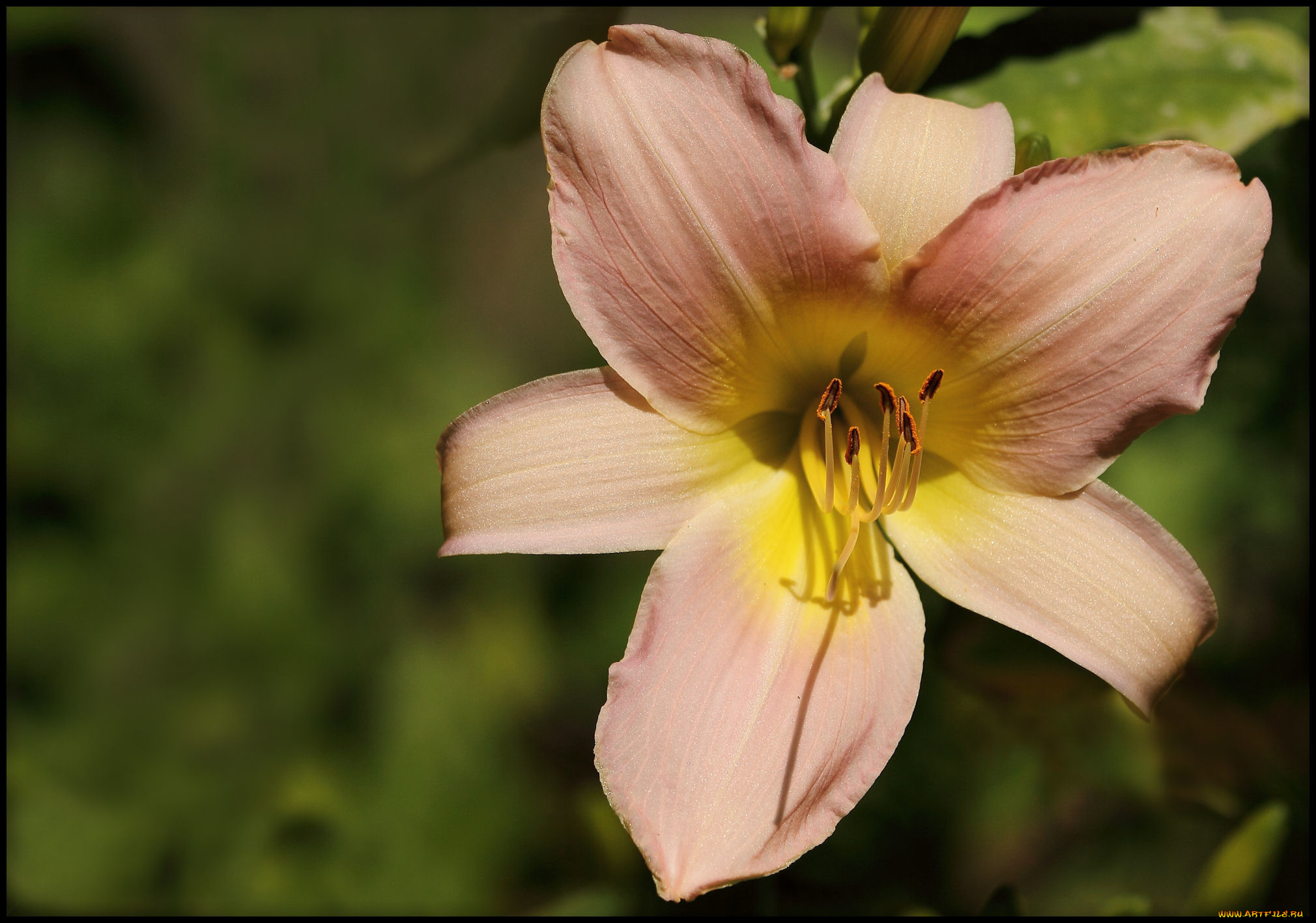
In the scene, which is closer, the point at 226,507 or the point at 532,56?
the point at 532,56

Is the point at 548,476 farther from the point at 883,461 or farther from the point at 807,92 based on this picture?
the point at 807,92

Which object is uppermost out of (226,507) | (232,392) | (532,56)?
(532,56)

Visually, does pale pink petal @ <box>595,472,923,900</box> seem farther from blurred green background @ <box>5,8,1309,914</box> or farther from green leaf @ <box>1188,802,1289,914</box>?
green leaf @ <box>1188,802,1289,914</box>

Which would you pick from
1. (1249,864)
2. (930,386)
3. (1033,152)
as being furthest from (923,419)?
(1249,864)

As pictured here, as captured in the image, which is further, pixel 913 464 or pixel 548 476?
pixel 913 464

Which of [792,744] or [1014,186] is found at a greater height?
[1014,186]

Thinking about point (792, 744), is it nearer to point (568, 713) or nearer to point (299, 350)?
point (568, 713)

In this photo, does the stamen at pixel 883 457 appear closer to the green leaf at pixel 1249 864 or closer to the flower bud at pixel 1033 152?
the flower bud at pixel 1033 152

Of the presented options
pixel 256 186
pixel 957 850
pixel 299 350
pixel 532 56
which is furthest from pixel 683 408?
pixel 256 186
